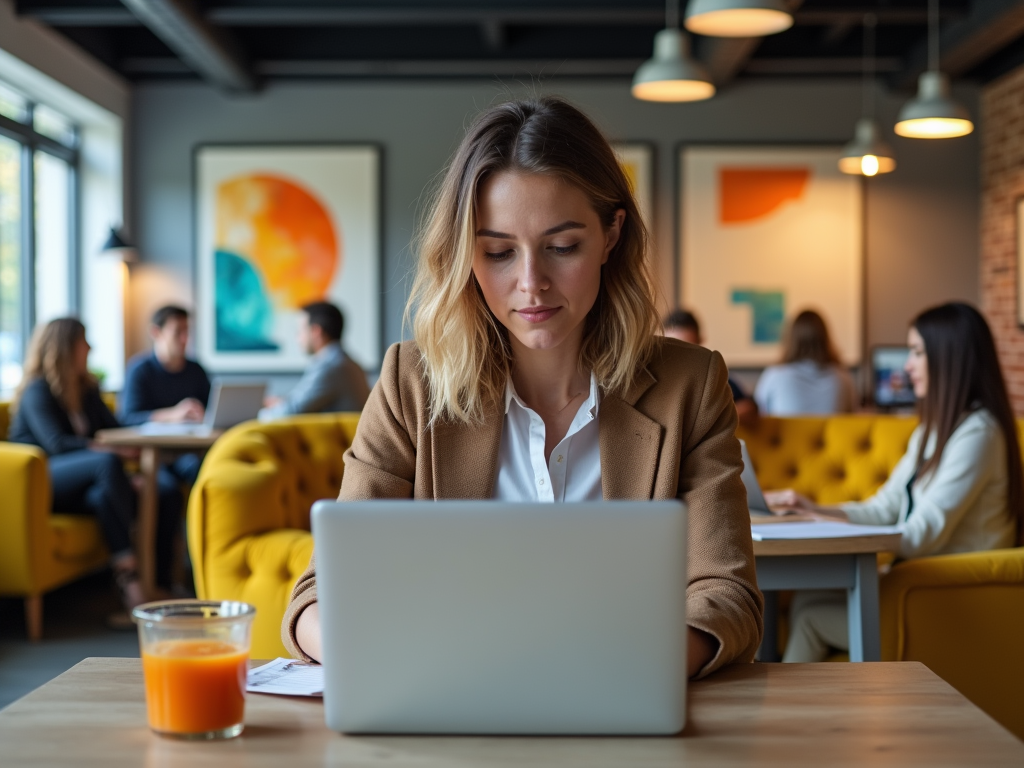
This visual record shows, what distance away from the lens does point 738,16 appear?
11.8ft

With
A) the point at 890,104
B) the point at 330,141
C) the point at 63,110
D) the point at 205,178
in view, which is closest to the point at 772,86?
the point at 890,104

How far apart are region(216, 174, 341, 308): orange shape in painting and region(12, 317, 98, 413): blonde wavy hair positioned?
94.5 inches

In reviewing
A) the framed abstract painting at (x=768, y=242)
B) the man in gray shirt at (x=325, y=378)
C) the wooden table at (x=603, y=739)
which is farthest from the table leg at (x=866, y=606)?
the framed abstract painting at (x=768, y=242)

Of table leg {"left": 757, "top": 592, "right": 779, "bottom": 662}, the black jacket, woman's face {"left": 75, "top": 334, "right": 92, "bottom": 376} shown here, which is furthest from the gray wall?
Answer: table leg {"left": 757, "top": 592, "right": 779, "bottom": 662}

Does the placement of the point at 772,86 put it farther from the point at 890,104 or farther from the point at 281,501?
the point at 281,501

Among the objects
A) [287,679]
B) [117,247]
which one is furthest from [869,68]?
[287,679]

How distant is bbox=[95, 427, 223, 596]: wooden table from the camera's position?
14.9ft

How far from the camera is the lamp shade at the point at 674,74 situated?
4.28 metres

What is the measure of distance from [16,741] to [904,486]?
8.44ft

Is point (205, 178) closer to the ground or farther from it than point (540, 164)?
farther from it

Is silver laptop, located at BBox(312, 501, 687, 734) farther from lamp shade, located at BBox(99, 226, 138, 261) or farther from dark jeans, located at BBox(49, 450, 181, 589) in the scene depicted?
lamp shade, located at BBox(99, 226, 138, 261)

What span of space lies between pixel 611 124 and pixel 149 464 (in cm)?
382

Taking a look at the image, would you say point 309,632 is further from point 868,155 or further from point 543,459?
point 868,155

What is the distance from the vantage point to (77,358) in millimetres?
4828
